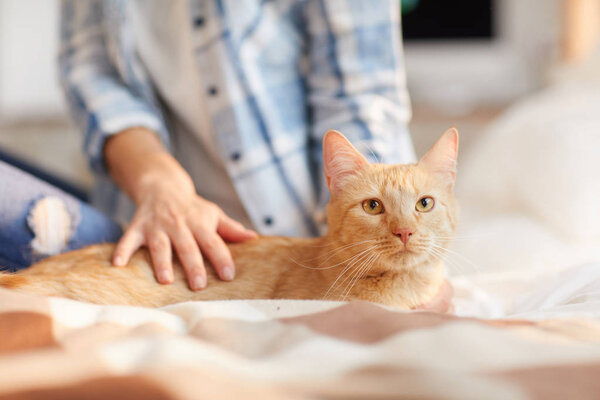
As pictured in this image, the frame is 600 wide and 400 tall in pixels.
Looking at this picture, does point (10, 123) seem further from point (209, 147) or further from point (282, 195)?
point (282, 195)

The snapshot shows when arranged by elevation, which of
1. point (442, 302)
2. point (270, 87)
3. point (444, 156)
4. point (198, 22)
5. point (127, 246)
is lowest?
point (442, 302)

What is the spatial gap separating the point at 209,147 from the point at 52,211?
0.50 metres

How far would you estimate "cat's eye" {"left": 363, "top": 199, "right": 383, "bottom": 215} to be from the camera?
2.71 feet

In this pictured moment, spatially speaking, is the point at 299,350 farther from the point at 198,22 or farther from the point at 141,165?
the point at 198,22

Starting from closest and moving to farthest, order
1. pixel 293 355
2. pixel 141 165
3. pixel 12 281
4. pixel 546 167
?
pixel 293 355
pixel 12 281
pixel 141 165
pixel 546 167

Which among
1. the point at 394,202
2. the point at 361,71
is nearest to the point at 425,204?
the point at 394,202

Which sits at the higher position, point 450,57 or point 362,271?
point 450,57

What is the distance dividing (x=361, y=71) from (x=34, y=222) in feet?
2.86

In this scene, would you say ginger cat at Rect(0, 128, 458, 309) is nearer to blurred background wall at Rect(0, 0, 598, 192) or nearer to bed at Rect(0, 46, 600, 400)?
bed at Rect(0, 46, 600, 400)

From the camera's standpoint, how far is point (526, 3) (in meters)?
3.44

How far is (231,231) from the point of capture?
98cm

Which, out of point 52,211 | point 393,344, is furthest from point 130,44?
point 393,344

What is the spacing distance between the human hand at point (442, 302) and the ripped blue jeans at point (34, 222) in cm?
70

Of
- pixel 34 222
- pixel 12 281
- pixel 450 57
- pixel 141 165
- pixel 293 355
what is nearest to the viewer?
pixel 293 355
